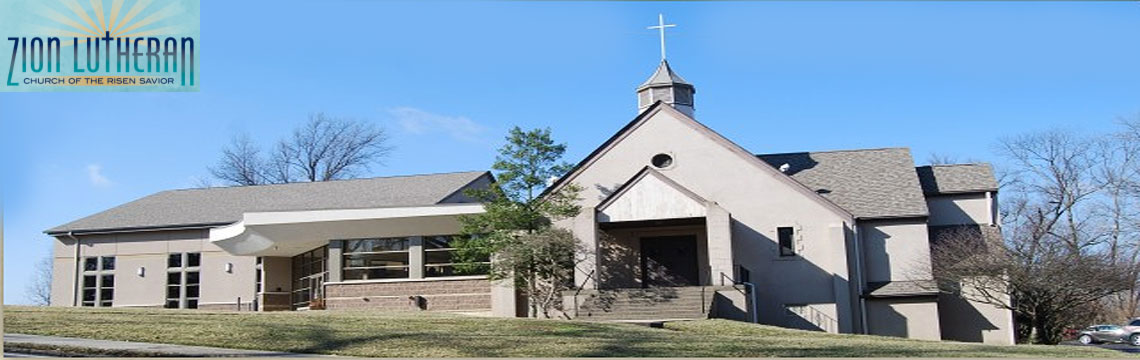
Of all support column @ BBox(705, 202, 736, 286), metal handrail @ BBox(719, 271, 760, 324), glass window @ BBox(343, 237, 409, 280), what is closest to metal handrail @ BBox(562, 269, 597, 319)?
support column @ BBox(705, 202, 736, 286)

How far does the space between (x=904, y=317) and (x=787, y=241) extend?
3853mm

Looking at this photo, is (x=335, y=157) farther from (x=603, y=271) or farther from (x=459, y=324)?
(x=459, y=324)

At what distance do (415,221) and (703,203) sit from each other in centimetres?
894

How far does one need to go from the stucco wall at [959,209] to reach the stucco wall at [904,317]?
167 inches

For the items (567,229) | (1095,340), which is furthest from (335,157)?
(1095,340)

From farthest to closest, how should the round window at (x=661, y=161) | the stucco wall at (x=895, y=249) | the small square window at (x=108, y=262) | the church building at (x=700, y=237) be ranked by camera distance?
the small square window at (x=108, y=262) < the round window at (x=661, y=161) < the stucco wall at (x=895, y=249) < the church building at (x=700, y=237)

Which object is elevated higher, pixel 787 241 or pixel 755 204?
pixel 755 204

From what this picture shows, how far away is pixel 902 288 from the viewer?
101ft

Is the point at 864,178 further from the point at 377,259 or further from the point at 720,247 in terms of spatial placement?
the point at 377,259

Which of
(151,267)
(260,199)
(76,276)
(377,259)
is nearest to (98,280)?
(76,276)

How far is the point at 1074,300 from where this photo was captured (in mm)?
30484

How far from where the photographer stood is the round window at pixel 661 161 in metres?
32.6

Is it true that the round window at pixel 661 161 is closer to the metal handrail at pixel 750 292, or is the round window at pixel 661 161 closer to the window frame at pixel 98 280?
the metal handrail at pixel 750 292

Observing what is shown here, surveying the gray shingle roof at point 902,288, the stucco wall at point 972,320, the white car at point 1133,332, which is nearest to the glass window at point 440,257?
the gray shingle roof at point 902,288
